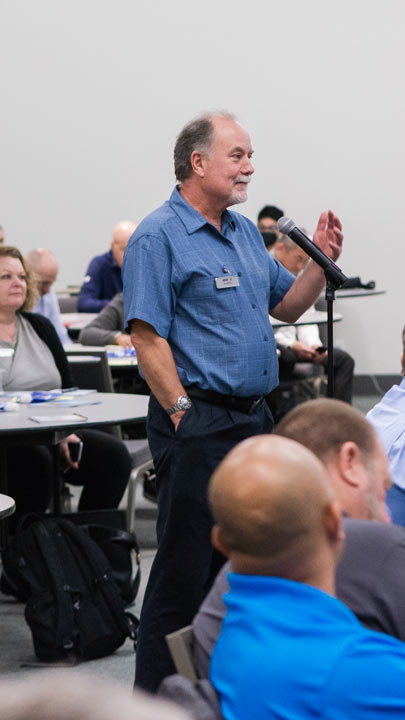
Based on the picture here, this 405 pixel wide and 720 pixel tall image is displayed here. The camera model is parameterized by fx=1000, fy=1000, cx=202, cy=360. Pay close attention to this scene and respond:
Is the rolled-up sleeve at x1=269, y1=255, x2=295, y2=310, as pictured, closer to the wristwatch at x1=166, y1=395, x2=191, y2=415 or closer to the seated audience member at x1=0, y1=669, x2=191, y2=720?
the wristwatch at x1=166, y1=395, x2=191, y2=415

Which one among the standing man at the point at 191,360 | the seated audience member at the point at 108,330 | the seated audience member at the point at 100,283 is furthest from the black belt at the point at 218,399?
the seated audience member at the point at 100,283

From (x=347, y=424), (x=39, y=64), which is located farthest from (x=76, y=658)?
(x=39, y=64)

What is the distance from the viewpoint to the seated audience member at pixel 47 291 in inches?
227

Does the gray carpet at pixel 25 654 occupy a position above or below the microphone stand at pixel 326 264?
below

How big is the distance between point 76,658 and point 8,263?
179 cm

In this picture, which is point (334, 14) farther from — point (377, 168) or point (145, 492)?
point (145, 492)

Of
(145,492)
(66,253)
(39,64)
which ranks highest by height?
(39,64)

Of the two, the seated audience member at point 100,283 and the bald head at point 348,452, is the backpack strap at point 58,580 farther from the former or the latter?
the seated audience member at point 100,283

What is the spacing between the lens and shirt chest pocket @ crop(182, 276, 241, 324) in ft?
8.23

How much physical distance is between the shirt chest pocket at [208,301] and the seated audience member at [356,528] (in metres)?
1.08

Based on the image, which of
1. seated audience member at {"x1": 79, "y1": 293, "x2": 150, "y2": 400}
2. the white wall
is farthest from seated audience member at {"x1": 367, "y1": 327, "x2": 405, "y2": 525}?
the white wall

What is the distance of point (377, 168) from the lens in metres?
8.64

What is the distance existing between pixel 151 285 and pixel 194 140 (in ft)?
1.37

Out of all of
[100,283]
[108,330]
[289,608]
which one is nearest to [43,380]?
[108,330]
